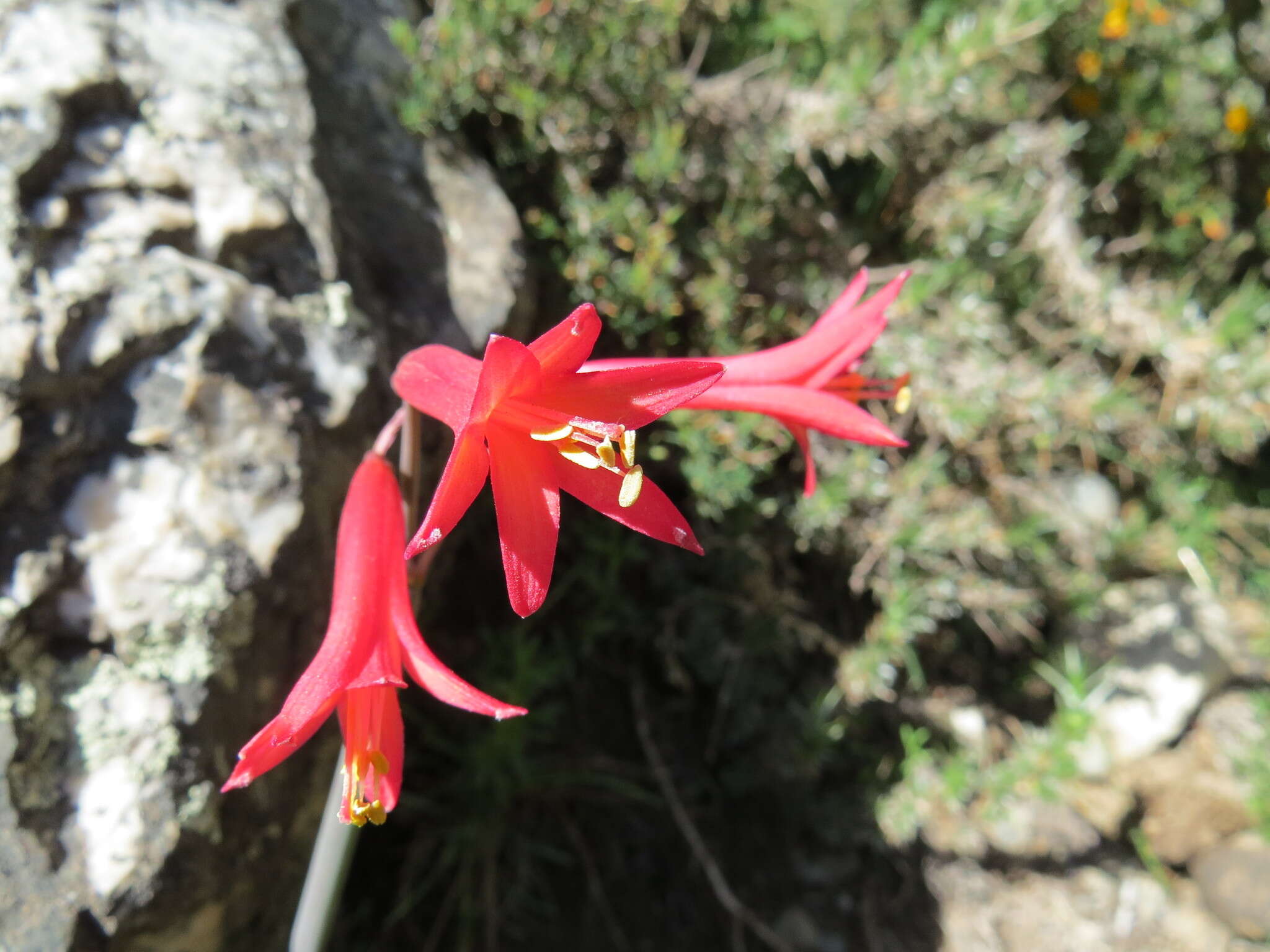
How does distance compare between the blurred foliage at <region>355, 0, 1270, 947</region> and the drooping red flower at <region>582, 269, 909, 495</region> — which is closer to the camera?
the drooping red flower at <region>582, 269, 909, 495</region>

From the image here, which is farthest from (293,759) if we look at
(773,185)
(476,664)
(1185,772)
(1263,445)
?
(1263,445)

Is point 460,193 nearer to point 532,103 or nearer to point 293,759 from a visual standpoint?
point 532,103

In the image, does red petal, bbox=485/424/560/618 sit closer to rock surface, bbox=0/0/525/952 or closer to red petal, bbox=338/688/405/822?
red petal, bbox=338/688/405/822

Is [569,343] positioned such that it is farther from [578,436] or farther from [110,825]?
[110,825]

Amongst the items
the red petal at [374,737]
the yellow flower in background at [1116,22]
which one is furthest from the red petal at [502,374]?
the yellow flower in background at [1116,22]

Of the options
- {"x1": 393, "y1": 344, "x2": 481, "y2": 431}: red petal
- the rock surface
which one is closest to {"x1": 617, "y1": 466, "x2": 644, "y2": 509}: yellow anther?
{"x1": 393, "y1": 344, "x2": 481, "y2": 431}: red petal
